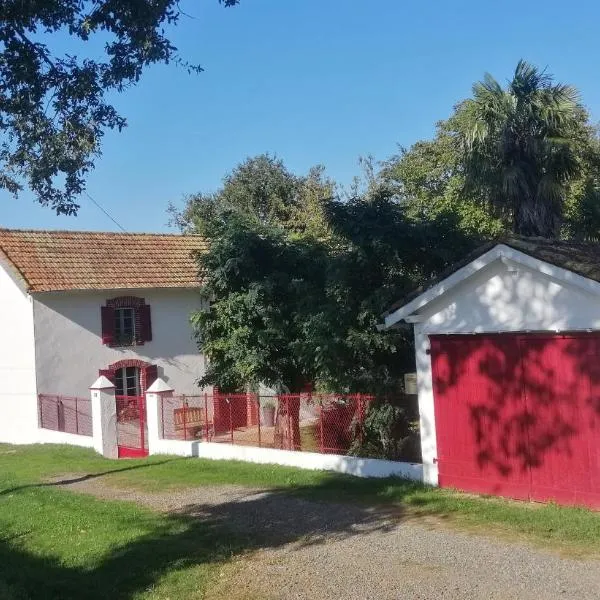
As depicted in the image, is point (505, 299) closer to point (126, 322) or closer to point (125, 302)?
point (125, 302)

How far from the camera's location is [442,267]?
14.2 metres

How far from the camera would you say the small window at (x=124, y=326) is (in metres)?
24.8

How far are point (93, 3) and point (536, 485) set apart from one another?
26.1 ft

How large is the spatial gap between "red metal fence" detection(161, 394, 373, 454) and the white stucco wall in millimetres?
1640

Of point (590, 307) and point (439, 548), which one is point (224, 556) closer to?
point (439, 548)

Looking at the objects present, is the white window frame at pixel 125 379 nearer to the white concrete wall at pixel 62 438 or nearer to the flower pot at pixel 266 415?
the white concrete wall at pixel 62 438

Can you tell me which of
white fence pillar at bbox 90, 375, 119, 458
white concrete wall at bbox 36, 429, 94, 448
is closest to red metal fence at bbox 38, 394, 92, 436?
white concrete wall at bbox 36, 429, 94, 448

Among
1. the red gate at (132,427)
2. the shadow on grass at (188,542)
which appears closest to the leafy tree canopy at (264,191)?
the red gate at (132,427)

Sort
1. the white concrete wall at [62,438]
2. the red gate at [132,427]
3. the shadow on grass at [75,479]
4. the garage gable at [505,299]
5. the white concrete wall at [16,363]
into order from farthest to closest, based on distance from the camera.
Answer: the white concrete wall at [16,363] → the white concrete wall at [62,438] → the red gate at [132,427] → the shadow on grass at [75,479] → the garage gable at [505,299]

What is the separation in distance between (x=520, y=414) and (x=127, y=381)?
669 inches

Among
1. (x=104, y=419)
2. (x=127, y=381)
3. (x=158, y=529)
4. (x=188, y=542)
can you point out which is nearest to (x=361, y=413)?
(x=158, y=529)

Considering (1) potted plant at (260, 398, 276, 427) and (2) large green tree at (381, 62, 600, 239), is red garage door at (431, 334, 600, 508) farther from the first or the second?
→ (2) large green tree at (381, 62, 600, 239)

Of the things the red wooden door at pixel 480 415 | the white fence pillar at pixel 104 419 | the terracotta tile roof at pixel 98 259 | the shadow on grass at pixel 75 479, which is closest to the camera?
the red wooden door at pixel 480 415

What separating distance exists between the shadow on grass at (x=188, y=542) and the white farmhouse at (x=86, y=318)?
41.0 feet
